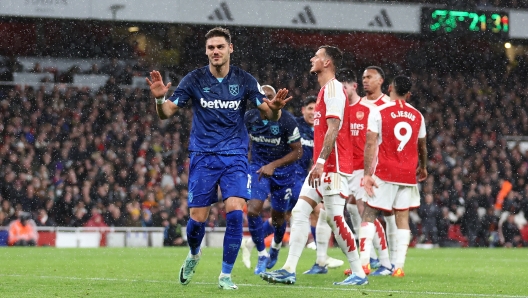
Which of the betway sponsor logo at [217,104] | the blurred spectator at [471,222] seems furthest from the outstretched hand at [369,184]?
the blurred spectator at [471,222]

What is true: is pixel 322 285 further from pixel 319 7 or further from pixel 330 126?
pixel 319 7

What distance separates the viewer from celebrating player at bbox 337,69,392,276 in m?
9.29

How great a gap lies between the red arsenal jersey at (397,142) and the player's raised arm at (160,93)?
2893 millimetres

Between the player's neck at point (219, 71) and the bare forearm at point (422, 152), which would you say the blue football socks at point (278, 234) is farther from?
the player's neck at point (219, 71)

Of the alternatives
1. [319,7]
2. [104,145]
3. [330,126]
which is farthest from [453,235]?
[330,126]

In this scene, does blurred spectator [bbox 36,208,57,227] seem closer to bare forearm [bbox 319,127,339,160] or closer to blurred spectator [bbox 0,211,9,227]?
blurred spectator [bbox 0,211,9,227]

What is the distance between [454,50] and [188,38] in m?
8.78

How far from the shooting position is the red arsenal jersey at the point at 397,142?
29.6 feet

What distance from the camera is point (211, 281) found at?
26.1ft

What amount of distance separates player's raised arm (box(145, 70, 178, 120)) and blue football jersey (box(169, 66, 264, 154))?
4.5 inches

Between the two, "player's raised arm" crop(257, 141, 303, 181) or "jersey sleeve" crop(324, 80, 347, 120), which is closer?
"jersey sleeve" crop(324, 80, 347, 120)

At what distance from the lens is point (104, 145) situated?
22.0 meters

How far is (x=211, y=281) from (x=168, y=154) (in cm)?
1466

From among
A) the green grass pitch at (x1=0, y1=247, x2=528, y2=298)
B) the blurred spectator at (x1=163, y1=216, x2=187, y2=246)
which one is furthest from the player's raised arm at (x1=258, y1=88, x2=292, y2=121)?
the blurred spectator at (x1=163, y1=216, x2=187, y2=246)
